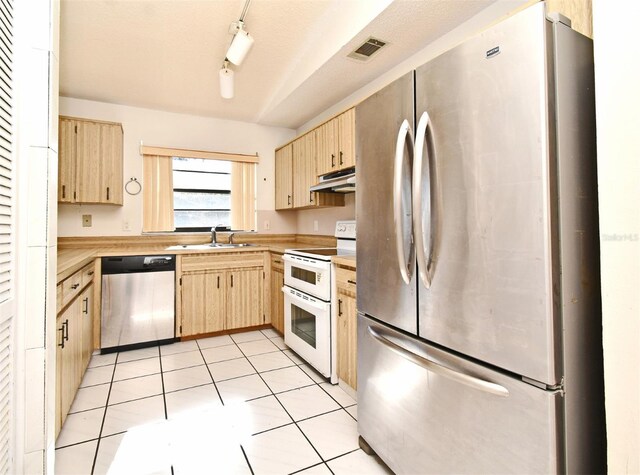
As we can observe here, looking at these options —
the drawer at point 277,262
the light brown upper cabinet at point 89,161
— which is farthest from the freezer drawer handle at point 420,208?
the light brown upper cabinet at point 89,161

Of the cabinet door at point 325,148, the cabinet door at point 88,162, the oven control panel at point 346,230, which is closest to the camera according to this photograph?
the oven control panel at point 346,230

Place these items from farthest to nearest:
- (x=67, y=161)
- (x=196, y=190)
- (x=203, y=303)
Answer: (x=196, y=190) < (x=203, y=303) < (x=67, y=161)

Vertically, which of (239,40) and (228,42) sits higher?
(228,42)

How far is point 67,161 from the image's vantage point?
2.85 m

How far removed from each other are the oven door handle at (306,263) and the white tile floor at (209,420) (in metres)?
0.80

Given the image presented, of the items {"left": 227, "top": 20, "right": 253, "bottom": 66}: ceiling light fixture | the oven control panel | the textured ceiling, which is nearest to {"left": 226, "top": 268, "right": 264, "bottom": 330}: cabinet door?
the oven control panel

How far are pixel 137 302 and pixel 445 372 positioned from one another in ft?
8.91

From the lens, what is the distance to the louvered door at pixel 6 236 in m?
1.00

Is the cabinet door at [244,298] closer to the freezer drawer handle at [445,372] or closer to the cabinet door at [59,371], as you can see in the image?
the cabinet door at [59,371]

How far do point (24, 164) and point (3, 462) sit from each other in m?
0.97

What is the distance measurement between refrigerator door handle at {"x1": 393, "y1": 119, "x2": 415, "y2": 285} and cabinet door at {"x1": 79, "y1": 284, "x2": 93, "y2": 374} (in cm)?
217

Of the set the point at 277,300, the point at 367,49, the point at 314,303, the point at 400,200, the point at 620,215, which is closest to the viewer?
the point at 620,215

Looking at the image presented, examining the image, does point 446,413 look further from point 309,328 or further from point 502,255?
point 309,328

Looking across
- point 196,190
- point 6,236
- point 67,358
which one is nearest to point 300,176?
point 196,190
